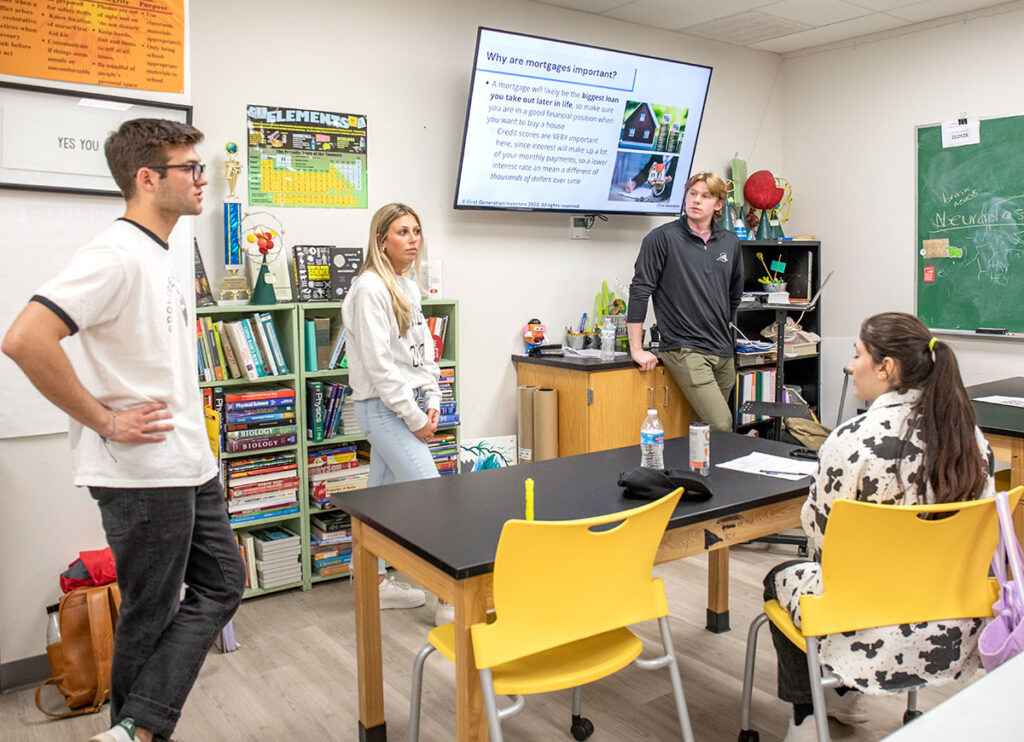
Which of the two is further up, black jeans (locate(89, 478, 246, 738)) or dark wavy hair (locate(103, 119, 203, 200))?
dark wavy hair (locate(103, 119, 203, 200))

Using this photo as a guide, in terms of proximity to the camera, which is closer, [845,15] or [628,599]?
[628,599]

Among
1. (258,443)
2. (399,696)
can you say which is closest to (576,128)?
(258,443)

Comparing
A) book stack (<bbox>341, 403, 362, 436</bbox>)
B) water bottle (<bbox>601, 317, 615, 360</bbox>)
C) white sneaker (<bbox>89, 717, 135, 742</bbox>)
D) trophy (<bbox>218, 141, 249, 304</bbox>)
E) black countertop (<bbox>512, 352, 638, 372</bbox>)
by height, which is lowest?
white sneaker (<bbox>89, 717, 135, 742</bbox>)

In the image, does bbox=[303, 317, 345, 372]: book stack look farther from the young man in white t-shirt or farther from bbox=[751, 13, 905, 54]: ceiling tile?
bbox=[751, 13, 905, 54]: ceiling tile

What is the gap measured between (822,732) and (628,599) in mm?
549

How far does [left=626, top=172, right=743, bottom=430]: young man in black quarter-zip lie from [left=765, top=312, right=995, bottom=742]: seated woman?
2230mm

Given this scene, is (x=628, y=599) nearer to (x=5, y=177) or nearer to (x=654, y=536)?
(x=654, y=536)

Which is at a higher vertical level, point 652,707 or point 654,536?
point 654,536

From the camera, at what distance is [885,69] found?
5.18m

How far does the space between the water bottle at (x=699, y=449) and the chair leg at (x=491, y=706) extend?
3.11 ft

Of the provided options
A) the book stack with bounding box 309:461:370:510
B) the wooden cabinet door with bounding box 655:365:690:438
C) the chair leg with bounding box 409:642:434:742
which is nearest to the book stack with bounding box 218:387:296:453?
the book stack with bounding box 309:461:370:510

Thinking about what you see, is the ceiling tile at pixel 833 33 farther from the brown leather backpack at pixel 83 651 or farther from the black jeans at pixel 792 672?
the brown leather backpack at pixel 83 651

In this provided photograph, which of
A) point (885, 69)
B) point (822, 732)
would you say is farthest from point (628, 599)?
point (885, 69)

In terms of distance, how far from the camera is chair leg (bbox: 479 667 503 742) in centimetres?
164
